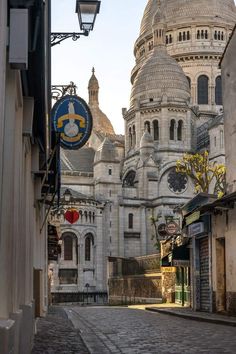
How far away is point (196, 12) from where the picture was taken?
334ft

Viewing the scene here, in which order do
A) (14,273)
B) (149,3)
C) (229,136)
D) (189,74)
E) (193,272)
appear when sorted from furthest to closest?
(149,3)
(189,74)
(193,272)
(229,136)
(14,273)

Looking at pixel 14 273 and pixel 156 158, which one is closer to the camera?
pixel 14 273

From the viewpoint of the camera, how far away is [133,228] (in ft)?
271

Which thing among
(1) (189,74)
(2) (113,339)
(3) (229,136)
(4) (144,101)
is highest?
(1) (189,74)

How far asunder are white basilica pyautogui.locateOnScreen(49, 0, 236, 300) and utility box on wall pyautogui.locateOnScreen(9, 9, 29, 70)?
6771cm

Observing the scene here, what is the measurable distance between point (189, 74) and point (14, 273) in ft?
298

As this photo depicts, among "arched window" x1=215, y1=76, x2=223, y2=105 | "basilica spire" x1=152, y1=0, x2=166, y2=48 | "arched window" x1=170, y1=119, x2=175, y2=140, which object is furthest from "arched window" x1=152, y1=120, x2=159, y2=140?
"basilica spire" x1=152, y1=0, x2=166, y2=48

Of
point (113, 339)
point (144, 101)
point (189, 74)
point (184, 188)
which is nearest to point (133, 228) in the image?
point (184, 188)

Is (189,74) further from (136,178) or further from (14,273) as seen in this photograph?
(14,273)

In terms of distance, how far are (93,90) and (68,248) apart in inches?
1605

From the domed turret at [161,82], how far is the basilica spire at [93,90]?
20.5 m

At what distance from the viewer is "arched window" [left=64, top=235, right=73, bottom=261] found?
78625 mm

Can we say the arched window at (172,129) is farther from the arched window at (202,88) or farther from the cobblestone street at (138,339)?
the cobblestone street at (138,339)

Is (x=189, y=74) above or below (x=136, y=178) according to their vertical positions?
above
